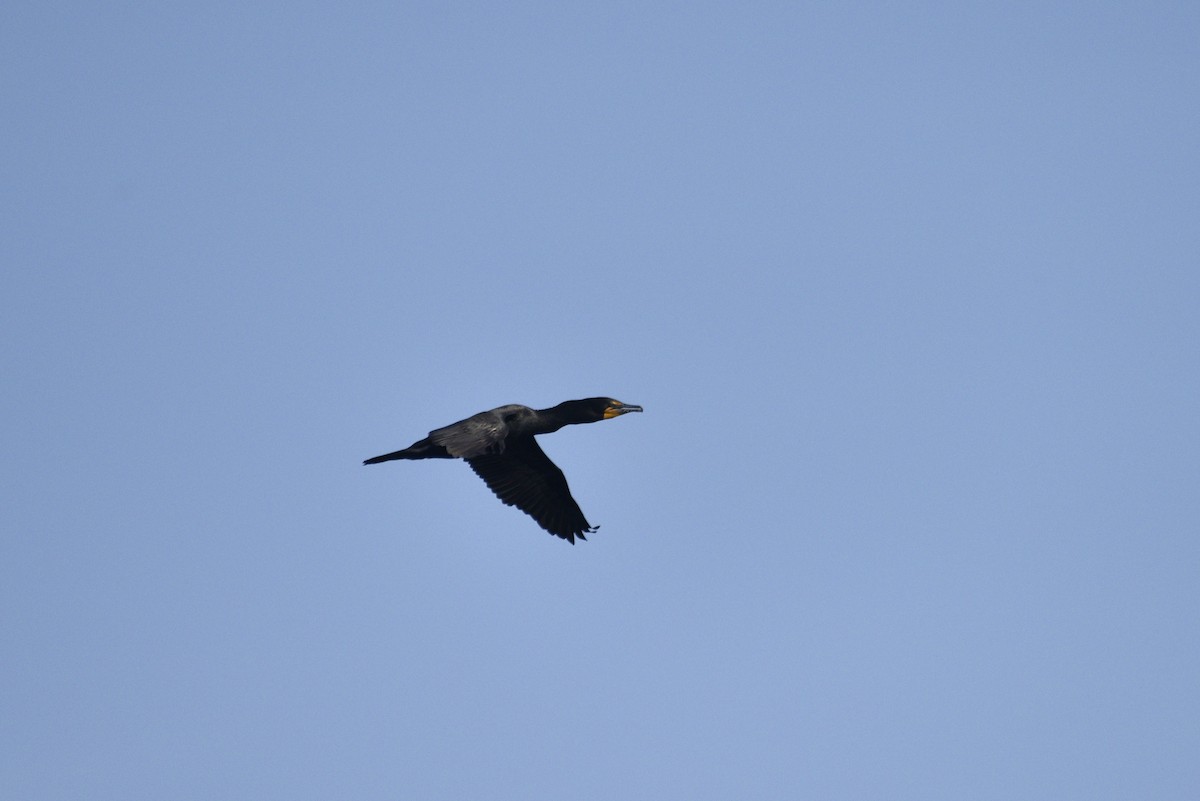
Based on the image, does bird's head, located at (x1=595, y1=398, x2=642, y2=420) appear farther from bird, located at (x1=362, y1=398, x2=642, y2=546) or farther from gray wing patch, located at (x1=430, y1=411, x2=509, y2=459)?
gray wing patch, located at (x1=430, y1=411, x2=509, y2=459)

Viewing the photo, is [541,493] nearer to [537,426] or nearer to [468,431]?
[537,426]

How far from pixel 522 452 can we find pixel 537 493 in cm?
93

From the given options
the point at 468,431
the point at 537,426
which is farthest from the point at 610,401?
the point at 468,431

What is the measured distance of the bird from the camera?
23609 millimetres

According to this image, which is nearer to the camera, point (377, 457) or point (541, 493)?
point (377, 457)

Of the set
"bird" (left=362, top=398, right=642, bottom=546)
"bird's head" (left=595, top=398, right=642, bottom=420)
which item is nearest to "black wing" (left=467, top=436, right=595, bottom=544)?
"bird" (left=362, top=398, right=642, bottom=546)

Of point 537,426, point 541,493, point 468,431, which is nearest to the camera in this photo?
point 468,431

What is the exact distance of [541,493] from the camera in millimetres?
27578

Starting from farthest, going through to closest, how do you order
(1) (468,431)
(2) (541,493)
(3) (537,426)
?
(2) (541,493), (3) (537,426), (1) (468,431)

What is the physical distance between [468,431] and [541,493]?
4.17 metres

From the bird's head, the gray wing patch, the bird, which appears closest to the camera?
the gray wing patch

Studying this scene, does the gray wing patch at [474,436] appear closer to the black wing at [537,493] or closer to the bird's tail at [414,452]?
the bird's tail at [414,452]

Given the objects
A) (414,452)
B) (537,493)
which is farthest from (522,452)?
(414,452)

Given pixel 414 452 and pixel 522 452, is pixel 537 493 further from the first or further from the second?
pixel 414 452
